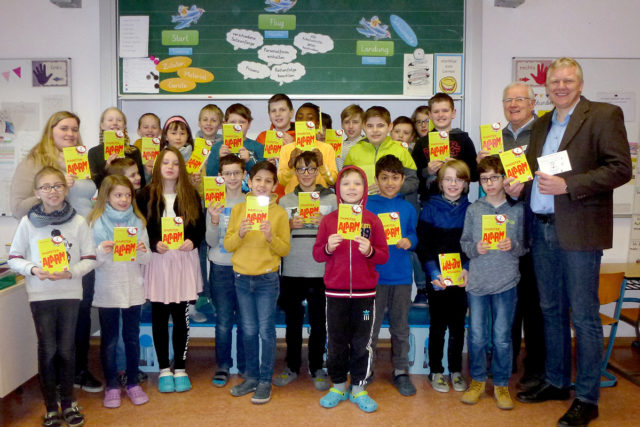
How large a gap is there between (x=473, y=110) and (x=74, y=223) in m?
3.19

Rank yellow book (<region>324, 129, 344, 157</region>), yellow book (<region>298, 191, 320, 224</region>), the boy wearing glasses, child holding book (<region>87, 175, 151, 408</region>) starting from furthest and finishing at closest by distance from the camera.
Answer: yellow book (<region>324, 129, 344, 157</region>), the boy wearing glasses, yellow book (<region>298, 191, 320, 224</region>), child holding book (<region>87, 175, 151, 408</region>)

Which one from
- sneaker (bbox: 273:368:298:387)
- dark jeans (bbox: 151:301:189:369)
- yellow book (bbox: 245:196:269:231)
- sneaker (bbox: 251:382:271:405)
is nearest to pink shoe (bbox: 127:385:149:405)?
dark jeans (bbox: 151:301:189:369)

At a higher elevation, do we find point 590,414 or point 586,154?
point 586,154

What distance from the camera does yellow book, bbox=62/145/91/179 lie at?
9.65 ft

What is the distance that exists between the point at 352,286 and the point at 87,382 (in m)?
1.87

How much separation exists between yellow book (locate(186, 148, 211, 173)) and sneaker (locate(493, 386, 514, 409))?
2406 mm

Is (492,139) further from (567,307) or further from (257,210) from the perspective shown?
(257,210)

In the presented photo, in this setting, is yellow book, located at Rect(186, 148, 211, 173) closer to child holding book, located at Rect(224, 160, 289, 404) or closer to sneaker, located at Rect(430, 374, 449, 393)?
child holding book, located at Rect(224, 160, 289, 404)

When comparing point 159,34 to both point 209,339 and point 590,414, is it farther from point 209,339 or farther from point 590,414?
point 590,414

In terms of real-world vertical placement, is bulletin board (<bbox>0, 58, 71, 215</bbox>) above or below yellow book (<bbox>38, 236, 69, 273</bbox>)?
above

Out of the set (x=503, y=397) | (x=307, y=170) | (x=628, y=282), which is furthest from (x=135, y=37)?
(x=628, y=282)

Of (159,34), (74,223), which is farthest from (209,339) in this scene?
(159,34)

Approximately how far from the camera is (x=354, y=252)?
9.43 ft

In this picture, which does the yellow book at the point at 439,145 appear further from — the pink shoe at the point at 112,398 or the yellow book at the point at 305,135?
the pink shoe at the point at 112,398
